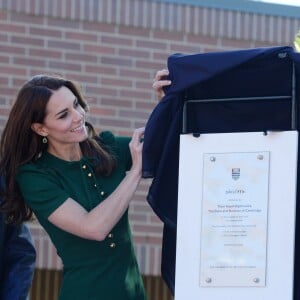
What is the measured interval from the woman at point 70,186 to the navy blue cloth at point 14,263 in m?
0.12

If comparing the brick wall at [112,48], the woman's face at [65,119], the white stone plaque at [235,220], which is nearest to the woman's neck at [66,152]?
the woman's face at [65,119]

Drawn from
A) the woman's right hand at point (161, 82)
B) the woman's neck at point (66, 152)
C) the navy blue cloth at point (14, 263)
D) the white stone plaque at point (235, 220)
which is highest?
the woman's right hand at point (161, 82)

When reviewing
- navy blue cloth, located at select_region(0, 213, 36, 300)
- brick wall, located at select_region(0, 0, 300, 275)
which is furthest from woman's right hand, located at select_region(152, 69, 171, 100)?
brick wall, located at select_region(0, 0, 300, 275)

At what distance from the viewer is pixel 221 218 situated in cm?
389

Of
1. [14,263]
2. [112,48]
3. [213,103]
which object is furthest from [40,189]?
[112,48]

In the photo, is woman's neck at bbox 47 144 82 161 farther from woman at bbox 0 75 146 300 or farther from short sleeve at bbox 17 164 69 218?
short sleeve at bbox 17 164 69 218

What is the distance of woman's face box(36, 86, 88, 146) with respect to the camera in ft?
14.5

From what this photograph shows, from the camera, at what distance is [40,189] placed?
4.43 m

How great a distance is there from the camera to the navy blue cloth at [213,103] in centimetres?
400

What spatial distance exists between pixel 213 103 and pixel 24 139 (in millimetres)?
807

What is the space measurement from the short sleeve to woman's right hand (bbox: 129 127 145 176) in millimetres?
304

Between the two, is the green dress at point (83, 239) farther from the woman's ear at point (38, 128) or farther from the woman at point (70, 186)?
the woman's ear at point (38, 128)

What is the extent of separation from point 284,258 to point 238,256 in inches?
6.1

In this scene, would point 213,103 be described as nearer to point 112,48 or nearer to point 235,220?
point 235,220
